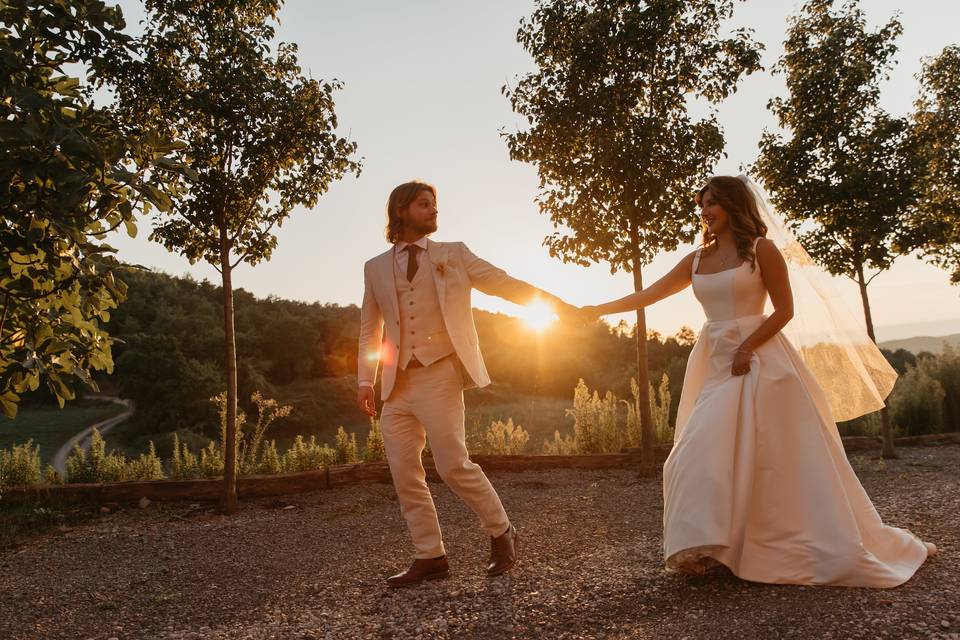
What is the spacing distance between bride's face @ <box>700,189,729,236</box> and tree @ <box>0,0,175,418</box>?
9.98ft

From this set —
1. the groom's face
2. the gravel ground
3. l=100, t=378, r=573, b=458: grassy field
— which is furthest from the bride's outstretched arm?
l=100, t=378, r=573, b=458: grassy field

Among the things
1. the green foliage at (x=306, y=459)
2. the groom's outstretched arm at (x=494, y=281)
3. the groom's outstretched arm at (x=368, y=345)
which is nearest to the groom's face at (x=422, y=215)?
the groom's outstretched arm at (x=494, y=281)

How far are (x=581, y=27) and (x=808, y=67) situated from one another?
346 centimetres

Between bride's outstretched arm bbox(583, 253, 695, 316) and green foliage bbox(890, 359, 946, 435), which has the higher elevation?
bride's outstretched arm bbox(583, 253, 695, 316)

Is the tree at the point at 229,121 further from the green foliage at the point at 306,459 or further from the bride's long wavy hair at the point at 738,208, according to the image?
the bride's long wavy hair at the point at 738,208

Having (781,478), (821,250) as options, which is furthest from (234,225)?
(821,250)

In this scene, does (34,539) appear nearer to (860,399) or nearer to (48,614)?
(48,614)

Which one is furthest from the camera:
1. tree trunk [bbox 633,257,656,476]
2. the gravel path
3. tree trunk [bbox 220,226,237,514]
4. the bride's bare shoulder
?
the gravel path

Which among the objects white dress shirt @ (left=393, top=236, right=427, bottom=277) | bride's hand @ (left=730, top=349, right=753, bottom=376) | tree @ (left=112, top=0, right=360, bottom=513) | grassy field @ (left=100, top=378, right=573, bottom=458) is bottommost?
grassy field @ (left=100, top=378, right=573, bottom=458)

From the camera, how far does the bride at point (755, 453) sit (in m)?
3.54

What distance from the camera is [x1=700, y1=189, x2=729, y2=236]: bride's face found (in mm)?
4207

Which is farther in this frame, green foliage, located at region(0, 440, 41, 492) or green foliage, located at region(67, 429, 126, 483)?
green foliage, located at region(67, 429, 126, 483)

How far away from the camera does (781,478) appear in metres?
3.69

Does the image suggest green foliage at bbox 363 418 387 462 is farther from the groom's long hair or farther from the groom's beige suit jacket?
the groom's long hair
